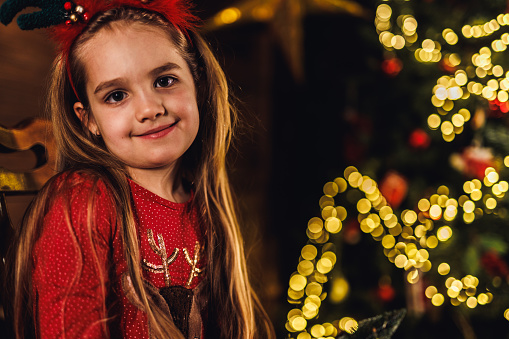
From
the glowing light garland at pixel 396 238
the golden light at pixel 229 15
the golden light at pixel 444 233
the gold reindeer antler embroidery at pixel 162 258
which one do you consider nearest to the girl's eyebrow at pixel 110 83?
the gold reindeer antler embroidery at pixel 162 258

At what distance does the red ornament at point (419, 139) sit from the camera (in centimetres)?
141

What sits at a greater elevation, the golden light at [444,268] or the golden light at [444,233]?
the golden light at [444,233]

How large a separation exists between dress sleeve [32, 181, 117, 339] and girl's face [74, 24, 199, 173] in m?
0.10

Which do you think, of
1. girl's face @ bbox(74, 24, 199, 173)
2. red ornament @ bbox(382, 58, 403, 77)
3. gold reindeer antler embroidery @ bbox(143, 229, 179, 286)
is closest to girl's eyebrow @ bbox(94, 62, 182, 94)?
girl's face @ bbox(74, 24, 199, 173)

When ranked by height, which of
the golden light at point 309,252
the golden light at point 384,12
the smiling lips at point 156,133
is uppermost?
the golden light at point 384,12

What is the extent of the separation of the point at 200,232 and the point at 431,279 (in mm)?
943

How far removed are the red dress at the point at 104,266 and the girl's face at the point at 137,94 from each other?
0.07 meters

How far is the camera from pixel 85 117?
0.70m

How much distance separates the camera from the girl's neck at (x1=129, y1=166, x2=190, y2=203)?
711 millimetres

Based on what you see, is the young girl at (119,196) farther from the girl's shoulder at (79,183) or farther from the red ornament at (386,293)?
the red ornament at (386,293)

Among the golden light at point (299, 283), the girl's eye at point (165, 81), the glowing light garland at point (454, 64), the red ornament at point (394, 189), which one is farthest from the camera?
the golden light at point (299, 283)

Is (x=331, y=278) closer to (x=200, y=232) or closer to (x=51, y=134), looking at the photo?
(x=200, y=232)

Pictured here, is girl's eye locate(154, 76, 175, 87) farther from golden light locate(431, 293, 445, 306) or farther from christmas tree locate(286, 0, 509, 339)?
golden light locate(431, 293, 445, 306)

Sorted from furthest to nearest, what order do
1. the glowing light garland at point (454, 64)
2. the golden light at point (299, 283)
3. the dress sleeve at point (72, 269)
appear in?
the golden light at point (299, 283) → the glowing light garland at point (454, 64) → the dress sleeve at point (72, 269)
